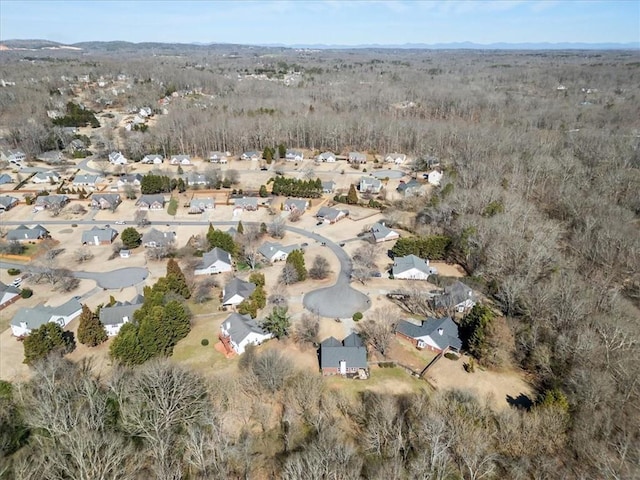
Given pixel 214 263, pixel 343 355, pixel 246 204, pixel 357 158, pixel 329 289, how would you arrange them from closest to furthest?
pixel 343 355 → pixel 329 289 → pixel 214 263 → pixel 246 204 → pixel 357 158

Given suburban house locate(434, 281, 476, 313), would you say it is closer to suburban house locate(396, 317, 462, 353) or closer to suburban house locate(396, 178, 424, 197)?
suburban house locate(396, 317, 462, 353)

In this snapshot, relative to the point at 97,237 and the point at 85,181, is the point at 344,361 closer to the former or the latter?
the point at 97,237

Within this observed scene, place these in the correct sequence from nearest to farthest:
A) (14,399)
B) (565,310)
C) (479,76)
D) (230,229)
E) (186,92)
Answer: (14,399) < (565,310) < (230,229) < (186,92) < (479,76)

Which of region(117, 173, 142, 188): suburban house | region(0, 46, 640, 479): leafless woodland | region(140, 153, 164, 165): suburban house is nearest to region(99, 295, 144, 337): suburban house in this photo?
region(0, 46, 640, 479): leafless woodland

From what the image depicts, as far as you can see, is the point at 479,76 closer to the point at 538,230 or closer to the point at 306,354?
the point at 538,230

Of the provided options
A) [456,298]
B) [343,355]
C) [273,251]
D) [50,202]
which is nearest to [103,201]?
[50,202]

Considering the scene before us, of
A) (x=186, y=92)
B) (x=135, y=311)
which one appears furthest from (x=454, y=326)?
(x=186, y=92)

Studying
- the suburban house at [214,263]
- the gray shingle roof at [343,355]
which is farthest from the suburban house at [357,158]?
the gray shingle roof at [343,355]
